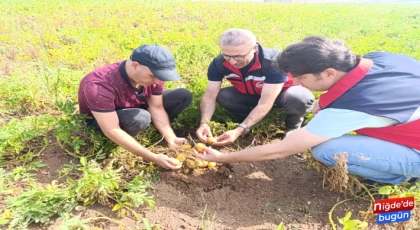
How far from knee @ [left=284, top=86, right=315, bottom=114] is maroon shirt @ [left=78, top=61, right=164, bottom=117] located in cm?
116

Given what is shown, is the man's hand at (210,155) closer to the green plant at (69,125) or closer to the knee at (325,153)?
the knee at (325,153)

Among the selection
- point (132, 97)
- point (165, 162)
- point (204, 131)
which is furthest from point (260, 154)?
point (132, 97)

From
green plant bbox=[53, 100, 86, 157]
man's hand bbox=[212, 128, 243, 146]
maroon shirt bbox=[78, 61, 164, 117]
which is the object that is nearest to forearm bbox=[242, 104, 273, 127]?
man's hand bbox=[212, 128, 243, 146]

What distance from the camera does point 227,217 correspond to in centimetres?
212

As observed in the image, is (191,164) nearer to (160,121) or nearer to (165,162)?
(165,162)

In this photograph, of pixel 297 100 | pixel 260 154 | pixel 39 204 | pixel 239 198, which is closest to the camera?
pixel 39 204

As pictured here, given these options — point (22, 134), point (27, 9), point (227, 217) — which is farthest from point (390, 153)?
point (27, 9)

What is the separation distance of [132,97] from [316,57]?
149cm

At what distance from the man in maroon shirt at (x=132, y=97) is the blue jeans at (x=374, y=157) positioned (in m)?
1.09

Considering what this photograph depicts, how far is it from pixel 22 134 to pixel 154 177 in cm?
113

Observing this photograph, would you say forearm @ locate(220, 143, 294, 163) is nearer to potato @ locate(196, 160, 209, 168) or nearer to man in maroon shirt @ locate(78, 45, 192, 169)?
potato @ locate(196, 160, 209, 168)

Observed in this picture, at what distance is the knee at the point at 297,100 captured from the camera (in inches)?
114

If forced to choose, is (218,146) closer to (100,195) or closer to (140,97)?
(140,97)

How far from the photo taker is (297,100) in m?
2.88
